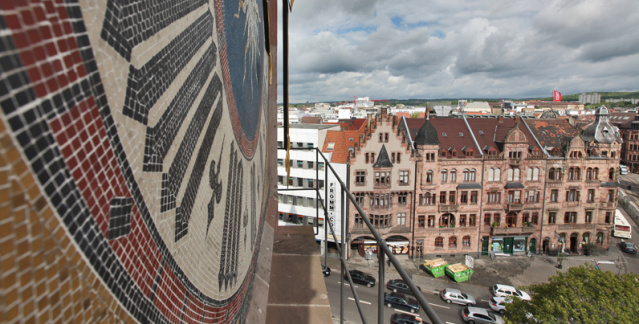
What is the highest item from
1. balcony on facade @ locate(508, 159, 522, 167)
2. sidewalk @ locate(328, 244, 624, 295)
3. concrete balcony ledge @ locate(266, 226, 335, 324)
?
concrete balcony ledge @ locate(266, 226, 335, 324)

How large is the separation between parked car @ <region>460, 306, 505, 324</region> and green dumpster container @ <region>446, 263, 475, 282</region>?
Result: 4.35 metres

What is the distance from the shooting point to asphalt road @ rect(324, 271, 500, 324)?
20219 millimetres

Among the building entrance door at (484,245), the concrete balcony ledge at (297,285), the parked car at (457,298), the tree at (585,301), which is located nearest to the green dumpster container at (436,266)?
the parked car at (457,298)

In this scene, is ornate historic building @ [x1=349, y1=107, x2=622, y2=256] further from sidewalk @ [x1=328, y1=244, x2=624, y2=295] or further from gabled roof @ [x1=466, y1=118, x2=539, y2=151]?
sidewalk @ [x1=328, y1=244, x2=624, y2=295]

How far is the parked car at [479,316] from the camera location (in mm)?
19691

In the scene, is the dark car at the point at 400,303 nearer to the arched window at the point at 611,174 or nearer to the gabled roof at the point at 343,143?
the gabled roof at the point at 343,143

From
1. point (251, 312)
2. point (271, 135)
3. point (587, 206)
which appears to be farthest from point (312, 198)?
point (251, 312)

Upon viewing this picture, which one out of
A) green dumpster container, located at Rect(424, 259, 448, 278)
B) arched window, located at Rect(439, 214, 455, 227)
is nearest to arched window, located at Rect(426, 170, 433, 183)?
arched window, located at Rect(439, 214, 455, 227)

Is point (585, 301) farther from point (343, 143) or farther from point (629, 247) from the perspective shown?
point (629, 247)

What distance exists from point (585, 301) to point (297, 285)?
41.6 feet

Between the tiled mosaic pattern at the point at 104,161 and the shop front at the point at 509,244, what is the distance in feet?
98.0

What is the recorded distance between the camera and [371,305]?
21.4m

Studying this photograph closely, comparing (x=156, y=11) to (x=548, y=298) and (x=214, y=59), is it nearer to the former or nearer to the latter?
(x=214, y=59)

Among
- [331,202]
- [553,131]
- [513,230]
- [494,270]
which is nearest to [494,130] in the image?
[553,131]
